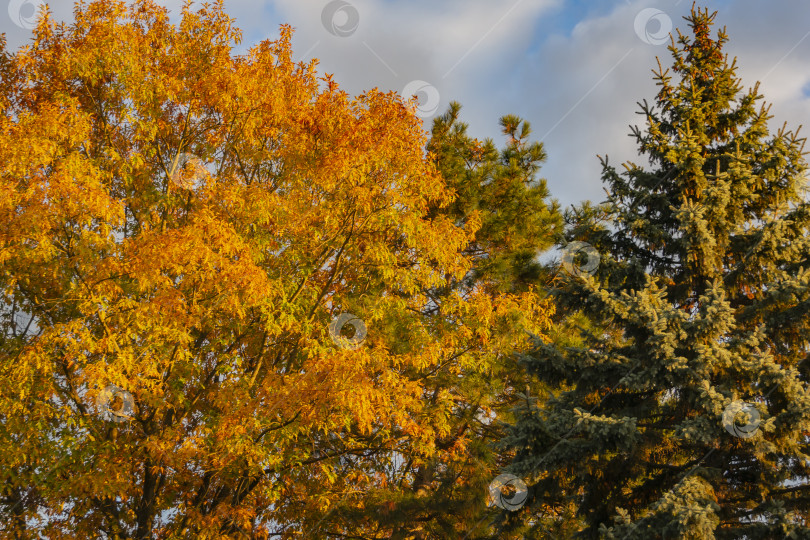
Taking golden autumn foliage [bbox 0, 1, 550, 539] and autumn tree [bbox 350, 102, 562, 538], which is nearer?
golden autumn foliage [bbox 0, 1, 550, 539]

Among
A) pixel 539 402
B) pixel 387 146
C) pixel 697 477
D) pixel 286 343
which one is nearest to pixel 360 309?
pixel 286 343

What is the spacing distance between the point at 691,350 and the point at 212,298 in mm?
6221

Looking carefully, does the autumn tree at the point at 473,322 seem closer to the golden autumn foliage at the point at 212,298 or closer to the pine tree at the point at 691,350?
the golden autumn foliage at the point at 212,298

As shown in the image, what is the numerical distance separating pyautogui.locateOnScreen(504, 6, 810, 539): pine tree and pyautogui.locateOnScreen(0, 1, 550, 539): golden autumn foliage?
78.0 inches

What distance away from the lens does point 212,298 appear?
A: 29.9 ft

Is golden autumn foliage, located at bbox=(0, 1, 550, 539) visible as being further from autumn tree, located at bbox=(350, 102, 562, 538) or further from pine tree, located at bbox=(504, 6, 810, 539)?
pine tree, located at bbox=(504, 6, 810, 539)

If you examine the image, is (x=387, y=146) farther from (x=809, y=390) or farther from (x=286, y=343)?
(x=809, y=390)

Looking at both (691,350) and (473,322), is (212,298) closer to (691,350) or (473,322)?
(473,322)

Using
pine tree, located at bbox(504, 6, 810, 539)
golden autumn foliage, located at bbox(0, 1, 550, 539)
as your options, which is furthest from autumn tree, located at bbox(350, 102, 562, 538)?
pine tree, located at bbox(504, 6, 810, 539)

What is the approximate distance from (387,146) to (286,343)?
148 inches

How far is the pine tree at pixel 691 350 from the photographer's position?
758 cm

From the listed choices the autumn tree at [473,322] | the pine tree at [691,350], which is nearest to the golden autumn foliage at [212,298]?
the autumn tree at [473,322]

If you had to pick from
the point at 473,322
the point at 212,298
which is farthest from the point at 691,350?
the point at 212,298

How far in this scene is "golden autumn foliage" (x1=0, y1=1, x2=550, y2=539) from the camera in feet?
27.3
